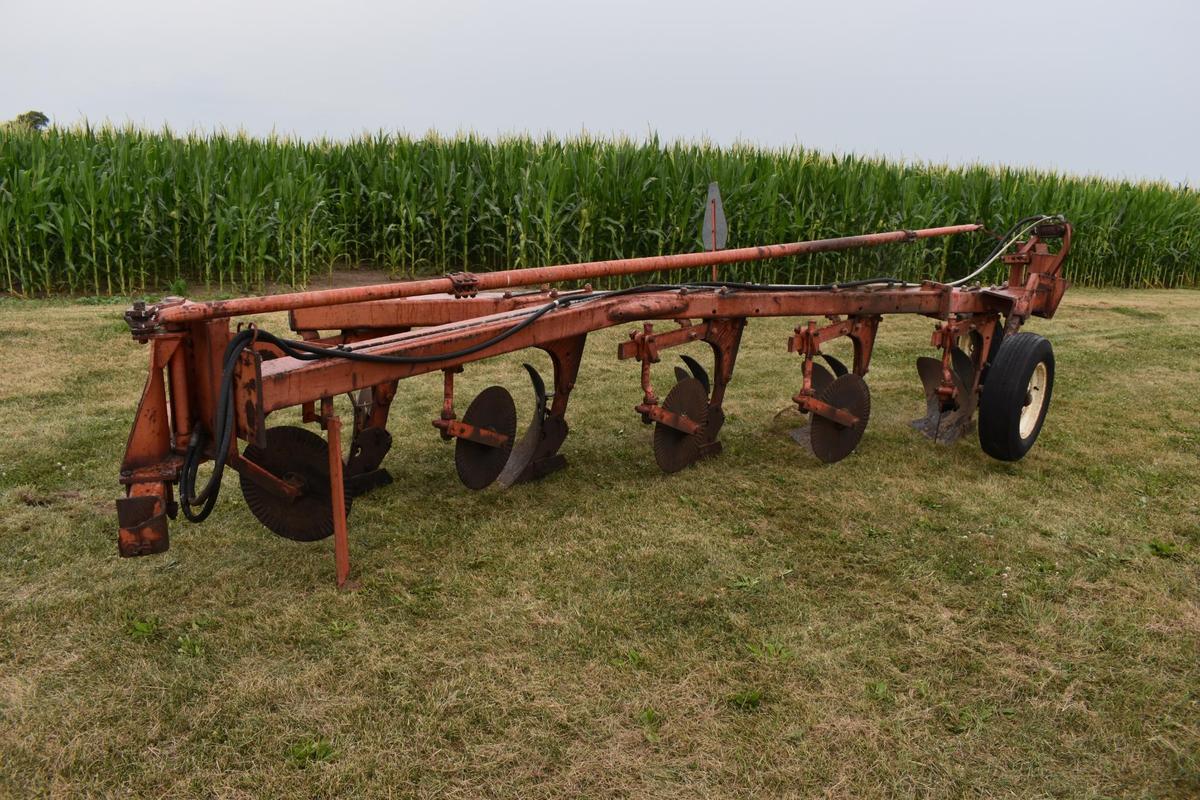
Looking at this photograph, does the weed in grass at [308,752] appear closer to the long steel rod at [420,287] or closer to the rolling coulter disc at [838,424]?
the long steel rod at [420,287]

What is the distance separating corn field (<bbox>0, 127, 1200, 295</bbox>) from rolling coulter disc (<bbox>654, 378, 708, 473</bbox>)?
630 cm

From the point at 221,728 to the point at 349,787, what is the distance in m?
Answer: 0.47

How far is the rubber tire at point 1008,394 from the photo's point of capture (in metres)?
4.66

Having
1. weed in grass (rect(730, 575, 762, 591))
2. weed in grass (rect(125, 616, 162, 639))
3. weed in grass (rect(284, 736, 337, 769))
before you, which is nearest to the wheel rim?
weed in grass (rect(730, 575, 762, 591))

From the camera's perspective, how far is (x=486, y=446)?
13.4 feet

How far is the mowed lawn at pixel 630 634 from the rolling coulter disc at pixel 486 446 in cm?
17

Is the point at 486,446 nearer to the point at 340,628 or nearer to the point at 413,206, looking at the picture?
the point at 340,628

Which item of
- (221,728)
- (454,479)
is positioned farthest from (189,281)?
(221,728)

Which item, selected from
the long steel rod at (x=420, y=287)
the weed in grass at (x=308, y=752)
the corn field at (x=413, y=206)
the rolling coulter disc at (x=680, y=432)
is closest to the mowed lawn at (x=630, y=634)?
the weed in grass at (x=308, y=752)

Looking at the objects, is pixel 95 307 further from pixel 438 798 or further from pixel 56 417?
pixel 438 798

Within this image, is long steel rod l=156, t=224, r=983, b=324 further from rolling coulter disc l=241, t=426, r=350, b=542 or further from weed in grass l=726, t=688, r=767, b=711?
weed in grass l=726, t=688, r=767, b=711

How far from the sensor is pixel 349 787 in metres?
2.27

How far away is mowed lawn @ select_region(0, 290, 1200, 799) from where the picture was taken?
93.9 inches

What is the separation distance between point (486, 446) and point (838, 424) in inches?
77.6
